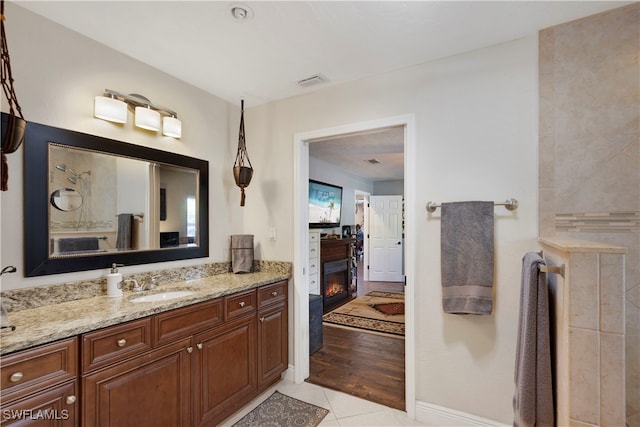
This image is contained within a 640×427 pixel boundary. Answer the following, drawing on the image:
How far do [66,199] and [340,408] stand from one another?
2311mm

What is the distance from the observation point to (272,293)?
2.44 metres

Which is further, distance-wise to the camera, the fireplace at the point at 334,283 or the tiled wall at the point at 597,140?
the fireplace at the point at 334,283

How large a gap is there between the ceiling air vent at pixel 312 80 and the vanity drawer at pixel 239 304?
1.72 metres

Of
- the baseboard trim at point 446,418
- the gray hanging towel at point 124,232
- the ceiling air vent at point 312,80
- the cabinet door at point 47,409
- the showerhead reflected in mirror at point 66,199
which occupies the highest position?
the ceiling air vent at point 312,80

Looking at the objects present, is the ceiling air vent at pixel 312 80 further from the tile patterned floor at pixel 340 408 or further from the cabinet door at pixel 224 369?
the tile patterned floor at pixel 340 408

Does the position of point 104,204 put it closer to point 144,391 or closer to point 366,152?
point 144,391

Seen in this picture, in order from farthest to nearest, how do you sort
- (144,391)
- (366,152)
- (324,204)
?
(324,204) → (366,152) → (144,391)

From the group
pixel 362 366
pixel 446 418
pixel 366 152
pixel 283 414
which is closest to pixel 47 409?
pixel 283 414

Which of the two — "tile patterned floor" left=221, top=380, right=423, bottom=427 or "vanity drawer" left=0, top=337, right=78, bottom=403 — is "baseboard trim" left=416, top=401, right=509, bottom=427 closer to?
"tile patterned floor" left=221, top=380, right=423, bottom=427

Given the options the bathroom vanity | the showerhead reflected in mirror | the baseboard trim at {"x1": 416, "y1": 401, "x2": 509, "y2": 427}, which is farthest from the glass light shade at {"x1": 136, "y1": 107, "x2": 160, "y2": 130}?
the baseboard trim at {"x1": 416, "y1": 401, "x2": 509, "y2": 427}

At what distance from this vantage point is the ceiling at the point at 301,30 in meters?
1.56

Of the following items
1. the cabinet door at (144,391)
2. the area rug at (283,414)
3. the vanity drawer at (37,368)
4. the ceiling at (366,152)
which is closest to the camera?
the vanity drawer at (37,368)

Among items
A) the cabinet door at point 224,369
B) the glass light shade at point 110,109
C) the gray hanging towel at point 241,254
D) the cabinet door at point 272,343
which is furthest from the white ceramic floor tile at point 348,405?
the glass light shade at point 110,109

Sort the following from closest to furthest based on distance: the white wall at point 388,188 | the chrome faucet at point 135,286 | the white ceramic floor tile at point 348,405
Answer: the chrome faucet at point 135,286
the white ceramic floor tile at point 348,405
the white wall at point 388,188
